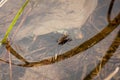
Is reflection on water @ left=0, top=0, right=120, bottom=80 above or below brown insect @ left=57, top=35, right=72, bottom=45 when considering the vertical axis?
below

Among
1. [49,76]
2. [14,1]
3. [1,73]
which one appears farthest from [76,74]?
[14,1]

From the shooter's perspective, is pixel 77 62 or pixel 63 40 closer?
pixel 77 62

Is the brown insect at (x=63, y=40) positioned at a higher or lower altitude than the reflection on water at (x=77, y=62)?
higher

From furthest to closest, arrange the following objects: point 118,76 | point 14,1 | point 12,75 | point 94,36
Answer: point 14,1 < point 94,36 < point 12,75 < point 118,76

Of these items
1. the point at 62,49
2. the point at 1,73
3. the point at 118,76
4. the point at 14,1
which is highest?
the point at 14,1

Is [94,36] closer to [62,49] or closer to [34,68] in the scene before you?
[62,49]

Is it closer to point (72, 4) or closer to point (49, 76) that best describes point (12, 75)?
point (49, 76)

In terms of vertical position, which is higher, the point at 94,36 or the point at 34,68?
the point at 34,68

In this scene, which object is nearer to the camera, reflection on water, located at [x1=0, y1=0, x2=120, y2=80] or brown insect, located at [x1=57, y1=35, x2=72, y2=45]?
reflection on water, located at [x1=0, y1=0, x2=120, y2=80]

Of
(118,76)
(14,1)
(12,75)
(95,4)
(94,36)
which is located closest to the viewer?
(118,76)

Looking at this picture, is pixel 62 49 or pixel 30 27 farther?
pixel 30 27

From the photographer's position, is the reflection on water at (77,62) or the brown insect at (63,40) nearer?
the reflection on water at (77,62)
